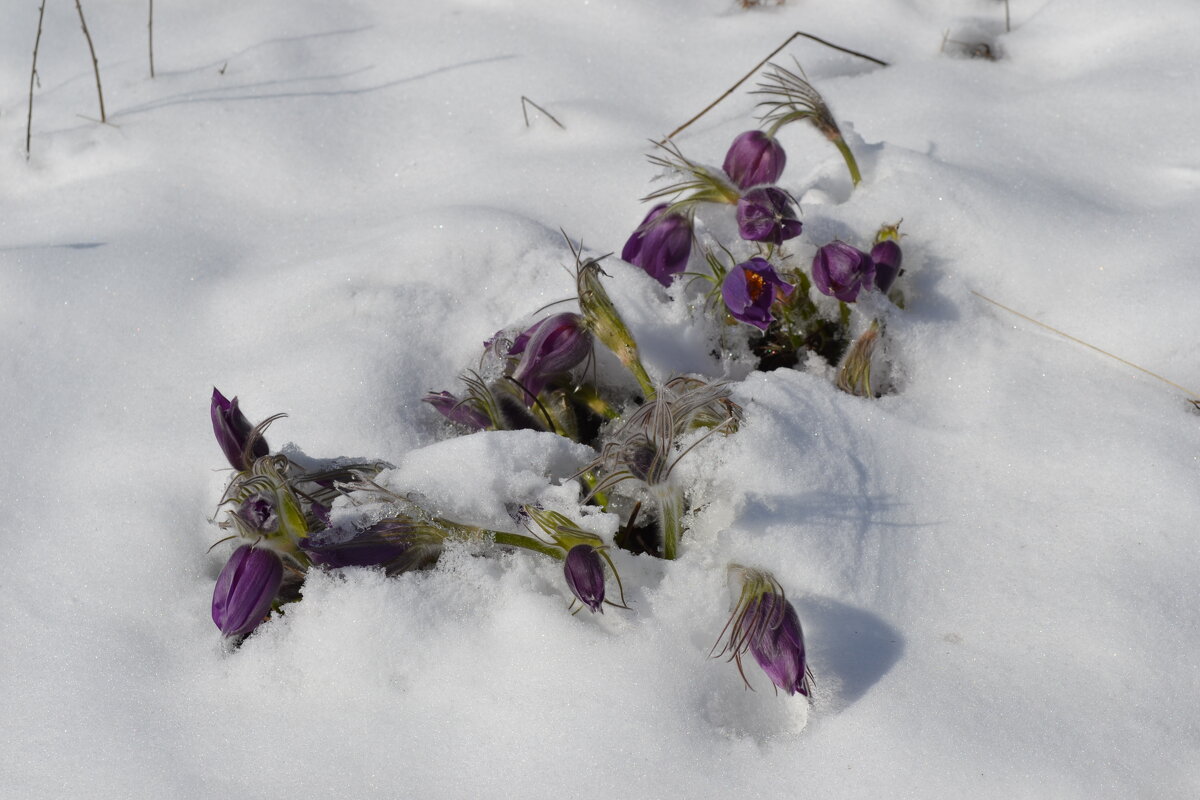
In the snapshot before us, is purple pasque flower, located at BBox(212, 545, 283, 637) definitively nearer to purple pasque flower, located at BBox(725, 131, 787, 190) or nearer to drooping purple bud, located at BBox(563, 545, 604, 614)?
drooping purple bud, located at BBox(563, 545, 604, 614)

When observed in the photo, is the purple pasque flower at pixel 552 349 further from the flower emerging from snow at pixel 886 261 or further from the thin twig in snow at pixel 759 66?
the thin twig in snow at pixel 759 66

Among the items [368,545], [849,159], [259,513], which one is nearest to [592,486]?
[368,545]

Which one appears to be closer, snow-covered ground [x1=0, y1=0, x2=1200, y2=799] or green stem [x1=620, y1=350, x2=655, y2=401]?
snow-covered ground [x1=0, y1=0, x2=1200, y2=799]

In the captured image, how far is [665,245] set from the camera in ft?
5.57

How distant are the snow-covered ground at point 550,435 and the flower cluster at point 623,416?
48mm

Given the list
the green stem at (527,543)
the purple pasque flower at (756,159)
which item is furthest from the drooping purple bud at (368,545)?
the purple pasque flower at (756,159)

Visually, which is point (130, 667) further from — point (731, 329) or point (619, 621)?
point (731, 329)

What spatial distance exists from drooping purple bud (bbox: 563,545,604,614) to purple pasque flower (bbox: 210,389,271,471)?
48cm

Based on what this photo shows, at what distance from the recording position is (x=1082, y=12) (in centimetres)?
256

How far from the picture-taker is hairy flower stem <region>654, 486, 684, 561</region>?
1.34 m

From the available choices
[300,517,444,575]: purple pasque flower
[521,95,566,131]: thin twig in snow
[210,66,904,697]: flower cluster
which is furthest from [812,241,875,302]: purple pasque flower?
[521,95,566,131]: thin twig in snow

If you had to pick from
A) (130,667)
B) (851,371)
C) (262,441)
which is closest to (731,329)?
(851,371)

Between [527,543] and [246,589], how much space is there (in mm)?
375

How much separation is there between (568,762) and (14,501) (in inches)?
40.7
